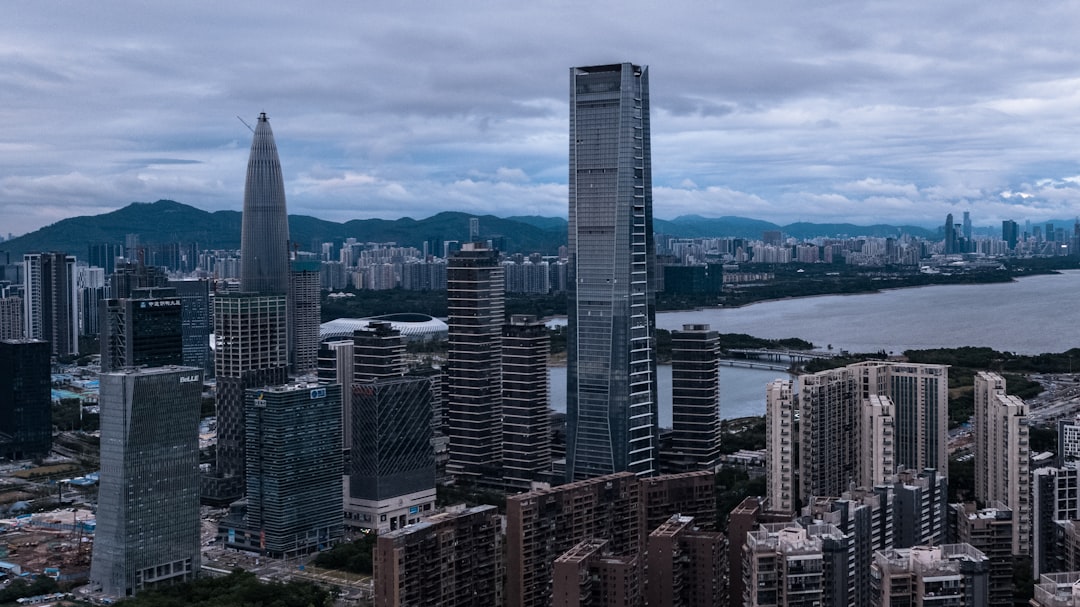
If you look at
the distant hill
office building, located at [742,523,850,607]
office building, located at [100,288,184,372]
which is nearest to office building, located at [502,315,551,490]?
office building, located at [100,288,184,372]

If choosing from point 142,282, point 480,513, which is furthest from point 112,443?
point 142,282

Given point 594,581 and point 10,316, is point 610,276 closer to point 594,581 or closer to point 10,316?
point 594,581

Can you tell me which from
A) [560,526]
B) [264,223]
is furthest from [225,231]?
[560,526]

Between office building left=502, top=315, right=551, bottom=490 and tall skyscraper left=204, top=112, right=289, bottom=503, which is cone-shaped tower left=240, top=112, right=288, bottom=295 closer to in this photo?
tall skyscraper left=204, top=112, right=289, bottom=503

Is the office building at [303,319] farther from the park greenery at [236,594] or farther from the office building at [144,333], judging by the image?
the park greenery at [236,594]

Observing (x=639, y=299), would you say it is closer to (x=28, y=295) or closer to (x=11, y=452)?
(x=11, y=452)

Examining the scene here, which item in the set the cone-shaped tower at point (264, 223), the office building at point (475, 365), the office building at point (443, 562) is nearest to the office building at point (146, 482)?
the office building at point (443, 562)
